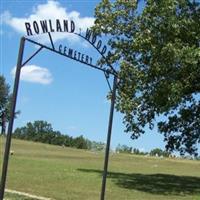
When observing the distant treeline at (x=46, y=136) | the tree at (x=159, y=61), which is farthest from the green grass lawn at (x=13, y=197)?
the distant treeline at (x=46, y=136)

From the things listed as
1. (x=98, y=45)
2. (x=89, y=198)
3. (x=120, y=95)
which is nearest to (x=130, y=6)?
(x=120, y=95)

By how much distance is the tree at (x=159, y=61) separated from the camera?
28078mm

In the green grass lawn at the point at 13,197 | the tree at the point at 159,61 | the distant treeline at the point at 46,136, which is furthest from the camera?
the distant treeline at the point at 46,136

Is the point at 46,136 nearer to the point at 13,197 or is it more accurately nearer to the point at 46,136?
the point at 46,136

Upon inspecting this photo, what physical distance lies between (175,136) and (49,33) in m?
20.2

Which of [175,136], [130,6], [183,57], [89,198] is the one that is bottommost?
[89,198]

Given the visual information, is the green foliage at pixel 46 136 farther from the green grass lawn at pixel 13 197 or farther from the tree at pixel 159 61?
the green grass lawn at pixel 13 197

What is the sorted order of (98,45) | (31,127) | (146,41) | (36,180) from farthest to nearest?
(31,127) < (146,41) < (36,180) < (98,45)

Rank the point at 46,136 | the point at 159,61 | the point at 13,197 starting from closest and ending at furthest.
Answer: the point at 13,197
the point at 159,61
the point at 46,136

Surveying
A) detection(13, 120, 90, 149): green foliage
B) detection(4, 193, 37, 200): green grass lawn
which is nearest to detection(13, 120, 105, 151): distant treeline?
detection(13, 120, 90, 149): green foliage

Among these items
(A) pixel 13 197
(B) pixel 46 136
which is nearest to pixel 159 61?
(A) pixel 13 197

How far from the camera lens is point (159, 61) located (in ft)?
94.5

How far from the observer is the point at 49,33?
12.8 metres

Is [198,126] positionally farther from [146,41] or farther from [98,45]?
[98,45]
